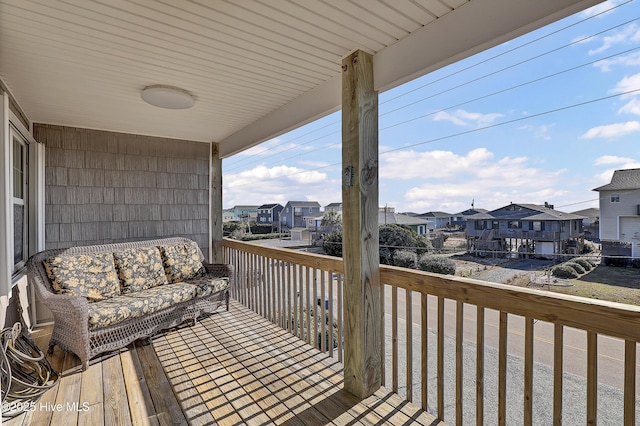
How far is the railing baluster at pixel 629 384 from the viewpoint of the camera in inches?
53.8

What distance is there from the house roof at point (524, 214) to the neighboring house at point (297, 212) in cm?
282

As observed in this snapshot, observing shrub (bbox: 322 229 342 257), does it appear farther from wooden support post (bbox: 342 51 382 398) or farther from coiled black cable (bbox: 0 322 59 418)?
coiled black cable (bbox: 0 322 59 418)

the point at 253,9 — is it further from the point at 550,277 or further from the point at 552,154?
the point at 552,154

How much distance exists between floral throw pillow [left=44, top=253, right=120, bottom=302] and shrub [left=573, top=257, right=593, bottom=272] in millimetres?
3998

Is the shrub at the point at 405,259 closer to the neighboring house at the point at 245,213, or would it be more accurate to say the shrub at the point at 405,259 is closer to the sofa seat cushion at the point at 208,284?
the sofa seat cushion at the point at 208,284

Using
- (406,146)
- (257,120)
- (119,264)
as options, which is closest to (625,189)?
(257,120)

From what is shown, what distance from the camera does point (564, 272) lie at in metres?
1.91

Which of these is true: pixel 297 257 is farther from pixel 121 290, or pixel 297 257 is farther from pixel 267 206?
pixel 267 206

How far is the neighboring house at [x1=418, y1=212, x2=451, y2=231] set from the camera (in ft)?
10.8

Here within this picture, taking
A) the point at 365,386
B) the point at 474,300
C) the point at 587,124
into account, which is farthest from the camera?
the point at 587,124

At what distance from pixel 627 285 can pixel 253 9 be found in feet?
8.25

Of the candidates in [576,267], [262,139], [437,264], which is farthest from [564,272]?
[262,139]

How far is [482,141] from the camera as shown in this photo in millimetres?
4035

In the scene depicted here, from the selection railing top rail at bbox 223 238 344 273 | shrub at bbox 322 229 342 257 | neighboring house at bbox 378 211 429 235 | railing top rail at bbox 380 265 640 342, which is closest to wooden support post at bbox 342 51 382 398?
railing top rail at bbox 380 265 640 342
